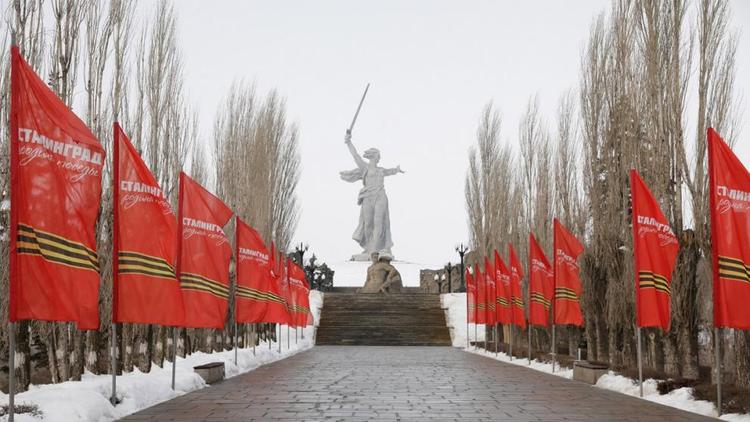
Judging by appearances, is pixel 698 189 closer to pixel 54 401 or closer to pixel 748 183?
pixel 748 183

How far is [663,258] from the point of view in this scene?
13023 mm

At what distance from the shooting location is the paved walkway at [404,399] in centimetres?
984

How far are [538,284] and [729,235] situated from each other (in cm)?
1063

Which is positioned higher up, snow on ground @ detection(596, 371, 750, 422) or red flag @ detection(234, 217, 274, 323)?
red flag @ detection(234, 217, 274, 323)

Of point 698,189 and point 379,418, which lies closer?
point 379,418

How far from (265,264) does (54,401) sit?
11042 mm

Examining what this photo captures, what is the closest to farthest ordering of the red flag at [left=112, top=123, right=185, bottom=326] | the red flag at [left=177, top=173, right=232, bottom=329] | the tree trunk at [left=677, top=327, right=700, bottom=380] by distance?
the red flag at [left=112, top=123, right=185, bottom=326] → the red flag at [left=177, top=173, right=232, bottom=329] → the tree trunk at [left=677, top=327, right=700, bottom=380]

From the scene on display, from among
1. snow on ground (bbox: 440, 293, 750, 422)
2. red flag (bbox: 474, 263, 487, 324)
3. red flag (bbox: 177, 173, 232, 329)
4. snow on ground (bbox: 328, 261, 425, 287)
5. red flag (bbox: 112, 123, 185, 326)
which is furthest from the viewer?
snow on ground (bbox: 328, 261, 425, 287)

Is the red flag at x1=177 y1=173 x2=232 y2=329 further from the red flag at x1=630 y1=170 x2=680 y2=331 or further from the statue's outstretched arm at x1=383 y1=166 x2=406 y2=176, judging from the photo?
the statue's outstretched arm at x1=383 y1=166 x2=406 y2=176

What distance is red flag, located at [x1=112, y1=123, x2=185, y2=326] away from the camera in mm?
10688

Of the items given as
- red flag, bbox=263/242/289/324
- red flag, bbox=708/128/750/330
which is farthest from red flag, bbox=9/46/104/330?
red flag, bbox=263/242/289/324

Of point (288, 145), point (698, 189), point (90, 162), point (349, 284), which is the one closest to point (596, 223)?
point (698, 189)

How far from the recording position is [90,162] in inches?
333

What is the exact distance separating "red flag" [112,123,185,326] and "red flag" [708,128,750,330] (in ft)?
23.0
